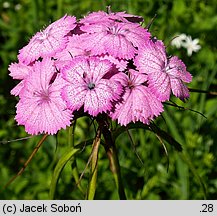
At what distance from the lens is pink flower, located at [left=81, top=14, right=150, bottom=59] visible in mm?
934

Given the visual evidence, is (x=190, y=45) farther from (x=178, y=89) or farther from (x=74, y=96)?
(x=74, y=96)

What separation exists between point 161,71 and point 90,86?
15 cm

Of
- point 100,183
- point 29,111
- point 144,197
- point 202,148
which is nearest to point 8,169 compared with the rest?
point 100,183

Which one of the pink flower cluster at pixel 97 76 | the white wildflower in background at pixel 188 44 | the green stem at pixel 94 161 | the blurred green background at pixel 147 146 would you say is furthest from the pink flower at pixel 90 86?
the white wildflower in background at pixel 188 44

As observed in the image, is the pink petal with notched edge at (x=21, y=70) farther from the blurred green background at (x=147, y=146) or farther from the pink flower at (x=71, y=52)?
the blurred green background at (x=147, y=146)

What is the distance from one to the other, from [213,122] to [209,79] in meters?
0.18

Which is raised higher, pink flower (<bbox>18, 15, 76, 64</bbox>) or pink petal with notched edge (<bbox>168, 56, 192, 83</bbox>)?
pink flower (<bbox>18, 15, 76, 64</bbox>)

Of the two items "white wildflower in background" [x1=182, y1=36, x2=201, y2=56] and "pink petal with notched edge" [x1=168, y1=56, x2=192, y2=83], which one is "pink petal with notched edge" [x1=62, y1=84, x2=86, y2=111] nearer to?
"pink petal with notched edge" [x1=168, y1=56, x2=192, y2=83]

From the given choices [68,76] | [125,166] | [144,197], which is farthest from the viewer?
[125,166]

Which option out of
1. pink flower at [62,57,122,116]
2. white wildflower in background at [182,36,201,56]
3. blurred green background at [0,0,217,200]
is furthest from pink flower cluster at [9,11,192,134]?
white wildflower in background at [182,36,201,56]

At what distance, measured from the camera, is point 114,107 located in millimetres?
916

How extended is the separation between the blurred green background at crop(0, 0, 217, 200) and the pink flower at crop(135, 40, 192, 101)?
44 cm

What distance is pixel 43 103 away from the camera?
3.13 ft

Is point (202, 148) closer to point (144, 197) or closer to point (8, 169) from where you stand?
point (144, 197)
